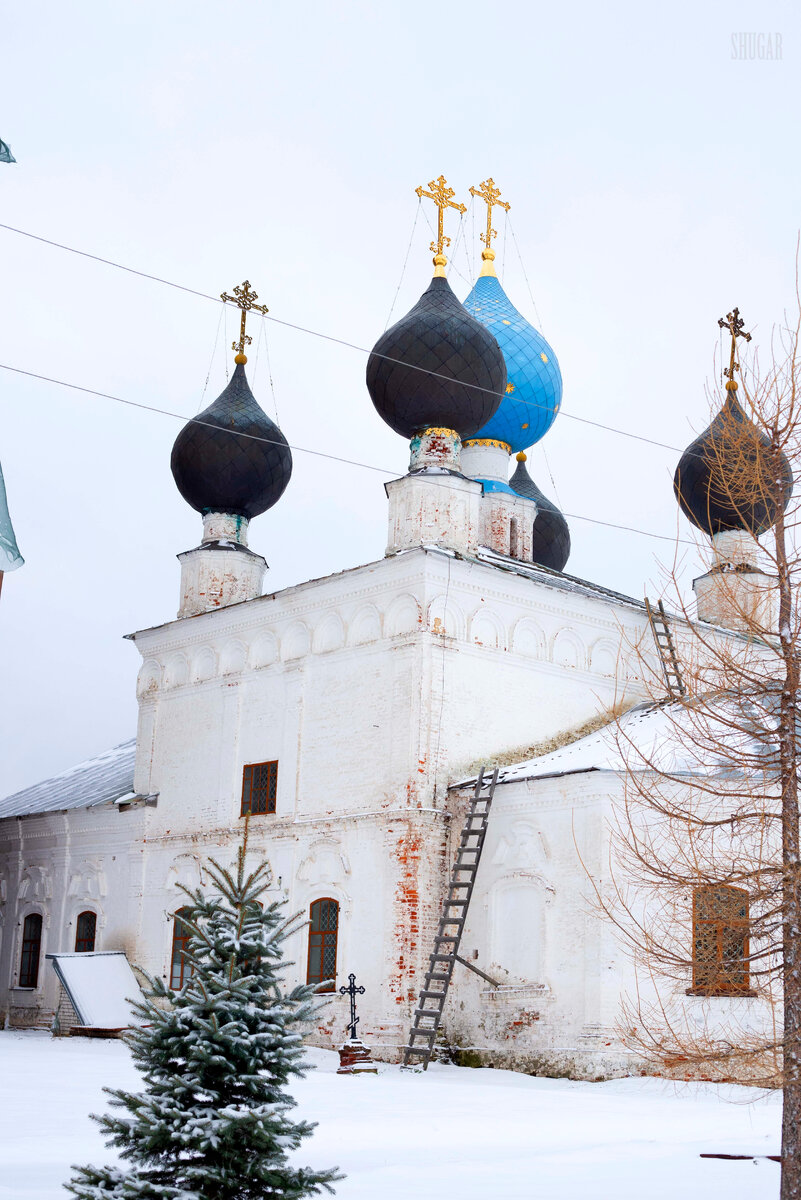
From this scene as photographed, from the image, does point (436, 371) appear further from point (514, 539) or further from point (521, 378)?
point (514, 539)

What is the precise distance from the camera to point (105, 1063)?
12148 mm

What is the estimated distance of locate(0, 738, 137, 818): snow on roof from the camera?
62.9 feet

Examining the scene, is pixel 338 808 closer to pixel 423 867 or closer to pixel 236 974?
pixel 423 867

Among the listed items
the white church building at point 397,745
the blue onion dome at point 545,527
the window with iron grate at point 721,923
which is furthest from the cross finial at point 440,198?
the window with iron grate at point 721,923

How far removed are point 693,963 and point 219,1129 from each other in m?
2.29

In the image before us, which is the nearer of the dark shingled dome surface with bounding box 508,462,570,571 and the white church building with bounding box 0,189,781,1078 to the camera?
the white church building with bounding box 0,189,781,1078

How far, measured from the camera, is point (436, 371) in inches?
610

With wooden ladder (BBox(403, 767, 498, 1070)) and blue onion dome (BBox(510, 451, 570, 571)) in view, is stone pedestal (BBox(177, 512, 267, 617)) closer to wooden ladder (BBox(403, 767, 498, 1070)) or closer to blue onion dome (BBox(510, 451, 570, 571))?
blue onion dome (BBox(510, 451, 570, 571))

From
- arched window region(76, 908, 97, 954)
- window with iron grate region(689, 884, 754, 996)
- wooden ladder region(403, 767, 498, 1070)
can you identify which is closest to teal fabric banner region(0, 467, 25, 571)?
window with iron grate region(689, 884, 754, 996)

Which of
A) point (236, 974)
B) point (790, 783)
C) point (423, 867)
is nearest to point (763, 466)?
point (790, 783)

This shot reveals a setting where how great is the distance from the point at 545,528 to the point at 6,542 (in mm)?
14771

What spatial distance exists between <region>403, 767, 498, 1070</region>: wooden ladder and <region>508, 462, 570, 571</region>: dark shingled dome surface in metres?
8.97

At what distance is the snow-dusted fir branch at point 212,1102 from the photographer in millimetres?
4305

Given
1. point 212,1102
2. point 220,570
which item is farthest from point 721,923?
point 220,570
